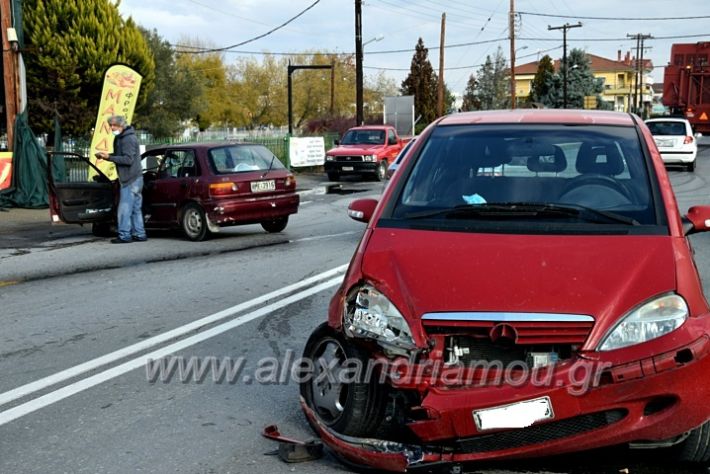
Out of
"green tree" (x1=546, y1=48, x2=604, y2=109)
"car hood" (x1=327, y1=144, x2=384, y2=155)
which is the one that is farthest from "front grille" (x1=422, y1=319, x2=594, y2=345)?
"green tree" (x1=546, y1=48, x2=604, y2=109)

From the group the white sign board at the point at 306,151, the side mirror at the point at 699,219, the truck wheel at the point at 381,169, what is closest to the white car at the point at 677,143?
the truck wheel at the point at 381,169

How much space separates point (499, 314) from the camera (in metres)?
3.59

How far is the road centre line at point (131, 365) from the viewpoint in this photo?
4988 millimetres

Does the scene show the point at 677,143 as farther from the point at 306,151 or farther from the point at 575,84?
the point at 575,84

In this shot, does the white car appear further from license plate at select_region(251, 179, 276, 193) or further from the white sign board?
license plate at select_region(251, 179, 276, 193)

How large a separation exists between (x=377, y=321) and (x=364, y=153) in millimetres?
24667

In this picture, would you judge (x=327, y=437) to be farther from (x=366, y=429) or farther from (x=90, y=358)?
(x=90, y=358)

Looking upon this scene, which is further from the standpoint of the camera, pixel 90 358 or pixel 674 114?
pixel 674 114

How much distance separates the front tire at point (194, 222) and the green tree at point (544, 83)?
79.7 m

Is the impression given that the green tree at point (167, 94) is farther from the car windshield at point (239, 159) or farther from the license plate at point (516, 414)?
the license plate at point (516, 414)

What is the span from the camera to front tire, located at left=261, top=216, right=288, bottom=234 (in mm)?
14172

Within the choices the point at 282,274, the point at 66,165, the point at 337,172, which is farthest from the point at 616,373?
the point at 337,172

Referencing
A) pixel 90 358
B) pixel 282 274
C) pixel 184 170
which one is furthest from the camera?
pixel 184 170

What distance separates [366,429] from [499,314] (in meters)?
0.80
